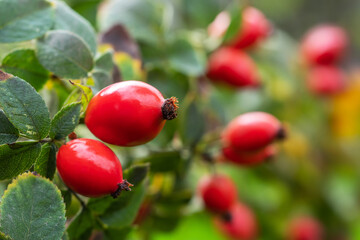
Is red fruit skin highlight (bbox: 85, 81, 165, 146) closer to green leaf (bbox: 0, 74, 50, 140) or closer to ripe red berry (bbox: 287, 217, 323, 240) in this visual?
green leaf (bbox: 0, 74, 50, 140)

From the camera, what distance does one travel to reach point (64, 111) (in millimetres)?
624

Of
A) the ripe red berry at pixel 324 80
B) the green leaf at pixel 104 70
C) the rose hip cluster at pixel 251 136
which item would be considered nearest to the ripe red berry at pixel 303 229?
the ripe red berry at pixel 324 80

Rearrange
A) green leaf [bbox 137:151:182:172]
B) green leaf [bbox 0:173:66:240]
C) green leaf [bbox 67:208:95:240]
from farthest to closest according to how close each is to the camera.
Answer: green leaf [bbox 137:151:182:172]
green leaf [bbox 67:208:95:240]
green leaf [bbox 0:173:66:240]

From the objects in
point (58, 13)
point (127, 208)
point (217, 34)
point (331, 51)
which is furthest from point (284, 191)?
point (58, 13)

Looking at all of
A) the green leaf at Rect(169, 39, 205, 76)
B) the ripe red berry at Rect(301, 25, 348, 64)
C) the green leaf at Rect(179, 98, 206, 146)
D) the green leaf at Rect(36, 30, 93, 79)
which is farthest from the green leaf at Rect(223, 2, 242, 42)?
the ripe red berry at Rect(301, 25, 348, 64)

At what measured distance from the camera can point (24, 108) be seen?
60 cm

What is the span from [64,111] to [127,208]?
0.79ft

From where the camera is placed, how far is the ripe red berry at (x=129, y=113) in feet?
1.96

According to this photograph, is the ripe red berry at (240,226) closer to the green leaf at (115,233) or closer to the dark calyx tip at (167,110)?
the green leaf at (115,233)

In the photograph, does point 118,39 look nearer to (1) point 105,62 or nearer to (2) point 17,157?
(1) point 105,62

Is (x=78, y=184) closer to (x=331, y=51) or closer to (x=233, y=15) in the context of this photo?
(x=233, y=15)

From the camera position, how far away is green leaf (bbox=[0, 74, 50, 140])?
59cm

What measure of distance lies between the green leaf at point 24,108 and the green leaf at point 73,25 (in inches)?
9.4

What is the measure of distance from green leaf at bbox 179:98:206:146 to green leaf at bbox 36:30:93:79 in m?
0.32
